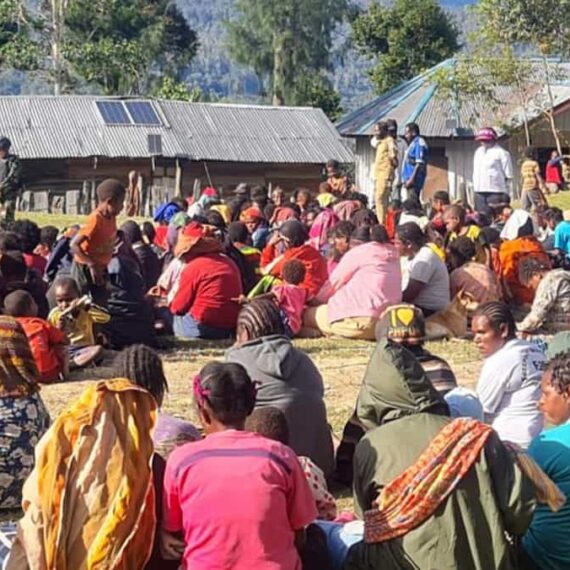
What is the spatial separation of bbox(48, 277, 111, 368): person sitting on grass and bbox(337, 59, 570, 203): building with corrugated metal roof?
76.2ft

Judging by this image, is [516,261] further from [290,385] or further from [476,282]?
[290,385]

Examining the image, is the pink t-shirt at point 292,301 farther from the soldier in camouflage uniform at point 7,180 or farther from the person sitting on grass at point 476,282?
the soldier in camouflage uniform at point 7,180

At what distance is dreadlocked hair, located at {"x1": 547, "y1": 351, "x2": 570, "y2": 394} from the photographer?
5.46 meters

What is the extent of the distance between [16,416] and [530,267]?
21.1 ft

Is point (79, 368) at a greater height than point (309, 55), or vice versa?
point (309, 55)

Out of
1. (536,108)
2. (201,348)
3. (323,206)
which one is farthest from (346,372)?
(536,108)

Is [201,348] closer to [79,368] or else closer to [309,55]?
[79,368]

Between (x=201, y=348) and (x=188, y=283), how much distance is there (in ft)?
2.07

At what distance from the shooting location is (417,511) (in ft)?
15.8

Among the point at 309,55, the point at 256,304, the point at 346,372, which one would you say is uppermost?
the point at 309,55

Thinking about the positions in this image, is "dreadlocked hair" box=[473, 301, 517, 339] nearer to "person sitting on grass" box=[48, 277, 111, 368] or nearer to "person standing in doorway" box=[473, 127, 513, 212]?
"person sitting on grass" box=[48, 277, 111, 368]

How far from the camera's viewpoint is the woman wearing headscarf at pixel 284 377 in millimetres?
6848

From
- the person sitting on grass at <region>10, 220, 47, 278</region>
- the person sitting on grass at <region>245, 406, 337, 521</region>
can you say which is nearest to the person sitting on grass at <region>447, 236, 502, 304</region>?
the person sitting on grass at <region>10, 220, 47, 278</region>

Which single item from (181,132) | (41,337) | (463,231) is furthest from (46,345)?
(181,132)
